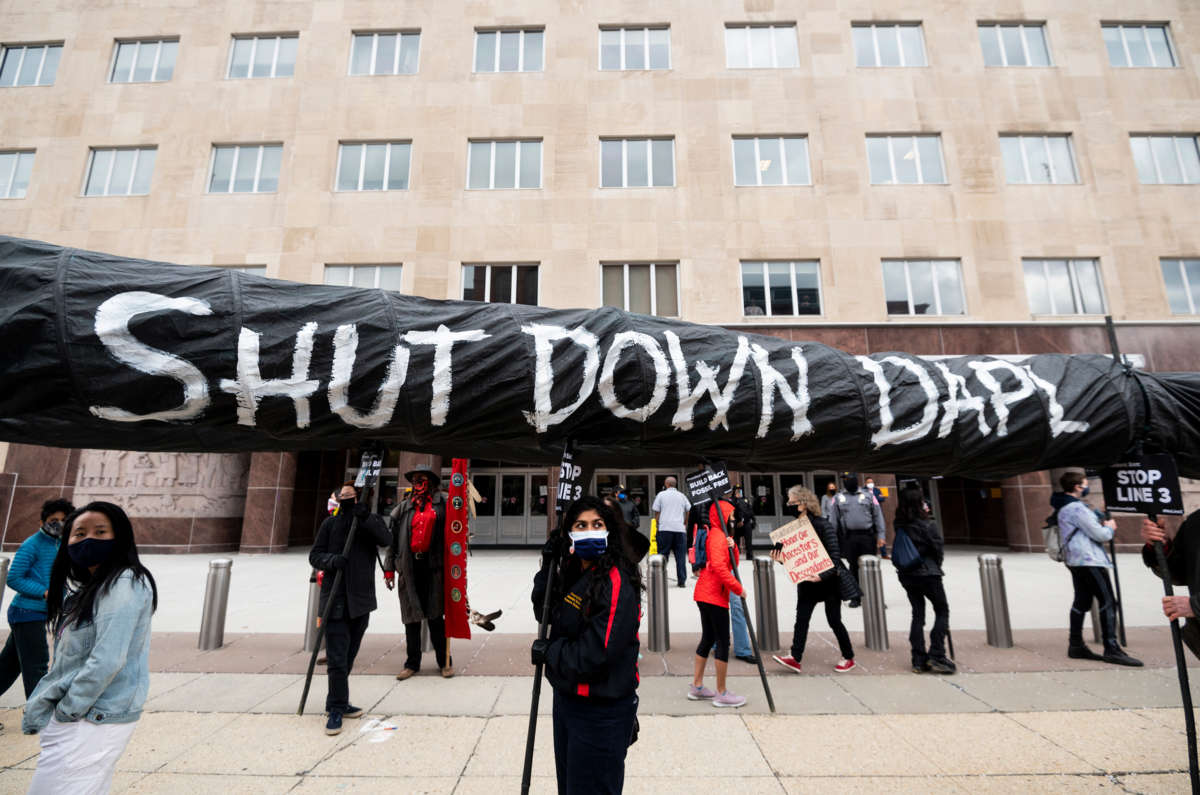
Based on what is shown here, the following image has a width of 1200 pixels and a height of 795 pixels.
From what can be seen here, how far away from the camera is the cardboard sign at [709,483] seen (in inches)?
176

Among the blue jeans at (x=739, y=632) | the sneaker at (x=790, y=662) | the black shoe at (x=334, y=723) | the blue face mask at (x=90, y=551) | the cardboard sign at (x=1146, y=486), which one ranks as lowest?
the black shoe at (x=334, y=723)

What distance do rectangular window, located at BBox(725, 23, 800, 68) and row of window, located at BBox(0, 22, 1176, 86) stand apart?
0.03 metres

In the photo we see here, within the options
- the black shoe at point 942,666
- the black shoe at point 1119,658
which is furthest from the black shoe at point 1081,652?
the black shoe at point 942,666

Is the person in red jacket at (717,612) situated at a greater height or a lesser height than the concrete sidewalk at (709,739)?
greater

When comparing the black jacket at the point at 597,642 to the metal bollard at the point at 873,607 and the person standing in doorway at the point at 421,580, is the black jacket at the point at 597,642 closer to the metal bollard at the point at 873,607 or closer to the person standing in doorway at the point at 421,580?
the person standing in doorway at the point at 421,580

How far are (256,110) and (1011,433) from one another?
22592mm

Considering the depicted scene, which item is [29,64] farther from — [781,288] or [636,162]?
[781,288]

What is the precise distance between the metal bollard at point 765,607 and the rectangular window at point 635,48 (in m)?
17.5

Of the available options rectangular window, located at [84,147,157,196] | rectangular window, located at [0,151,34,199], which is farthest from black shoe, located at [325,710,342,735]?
rectangular window, located at [0,151,34,199]

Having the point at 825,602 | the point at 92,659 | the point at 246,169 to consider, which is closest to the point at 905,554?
the point at 825,602

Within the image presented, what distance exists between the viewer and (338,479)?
747 inches

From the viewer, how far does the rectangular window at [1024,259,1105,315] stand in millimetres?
16766

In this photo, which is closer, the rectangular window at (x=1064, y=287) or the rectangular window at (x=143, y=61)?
the rectangular window at (x=1064, y=287)

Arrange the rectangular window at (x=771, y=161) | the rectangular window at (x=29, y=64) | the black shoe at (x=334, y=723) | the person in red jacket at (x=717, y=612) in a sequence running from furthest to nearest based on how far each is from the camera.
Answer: the rectangular window at (x=29, y=64) < the rectangular window at (x=771, y=161) < the person in red jacket at (x=717, y=612) < the black shoe at (x=334, y=723)
